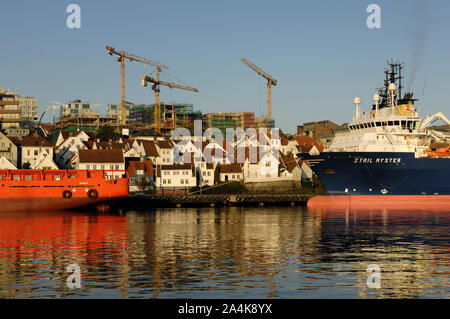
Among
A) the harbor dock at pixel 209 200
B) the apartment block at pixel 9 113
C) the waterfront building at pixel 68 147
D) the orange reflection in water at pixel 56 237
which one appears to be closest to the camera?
the orange reflection in water at pixel 56 237

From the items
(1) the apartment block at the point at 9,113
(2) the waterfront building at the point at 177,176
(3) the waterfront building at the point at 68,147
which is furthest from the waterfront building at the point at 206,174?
(1) the apartment block at the point at 9,113

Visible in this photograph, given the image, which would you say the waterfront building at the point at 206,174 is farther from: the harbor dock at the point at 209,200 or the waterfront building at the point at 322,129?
the waterfront building at the point at 322,129

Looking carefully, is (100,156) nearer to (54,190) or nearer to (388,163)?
(54,190)

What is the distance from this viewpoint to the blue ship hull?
6975 cm

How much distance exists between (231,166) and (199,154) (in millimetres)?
9671

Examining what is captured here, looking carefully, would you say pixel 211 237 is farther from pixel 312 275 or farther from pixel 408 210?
pixel 408 210

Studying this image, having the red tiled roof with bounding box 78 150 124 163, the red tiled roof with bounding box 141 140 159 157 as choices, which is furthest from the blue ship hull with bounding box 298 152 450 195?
the red tiled roof with bounding box 141 140 159 157

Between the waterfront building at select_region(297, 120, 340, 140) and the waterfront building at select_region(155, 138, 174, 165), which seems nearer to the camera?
the waterfront building at select_region(155, 138, 174, 165)

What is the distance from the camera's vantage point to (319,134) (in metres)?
189

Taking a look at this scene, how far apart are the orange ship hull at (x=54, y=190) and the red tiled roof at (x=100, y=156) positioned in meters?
33.2

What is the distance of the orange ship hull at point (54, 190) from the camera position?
67.4m

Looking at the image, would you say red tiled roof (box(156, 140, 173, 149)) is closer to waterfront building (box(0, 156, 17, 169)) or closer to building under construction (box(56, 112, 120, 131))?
waterfront building (box(0, 156, 17, 169))

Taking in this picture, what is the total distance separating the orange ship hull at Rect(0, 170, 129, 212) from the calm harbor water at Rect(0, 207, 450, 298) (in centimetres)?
1457
